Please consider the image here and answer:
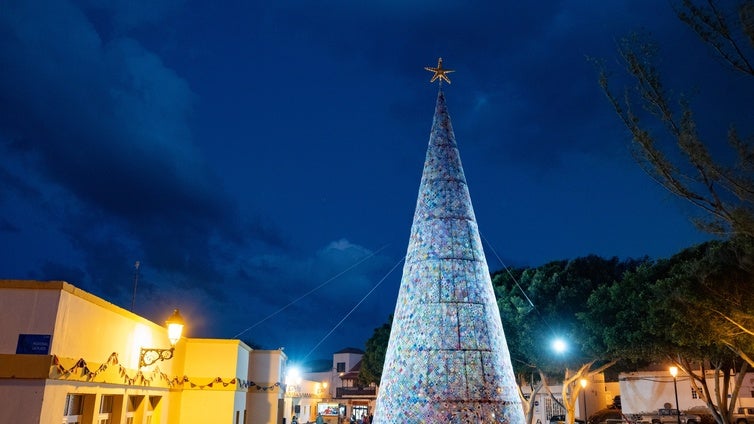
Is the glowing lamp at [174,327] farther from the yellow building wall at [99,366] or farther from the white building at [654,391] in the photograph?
the white building at [654,391]

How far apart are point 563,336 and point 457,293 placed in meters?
14.4

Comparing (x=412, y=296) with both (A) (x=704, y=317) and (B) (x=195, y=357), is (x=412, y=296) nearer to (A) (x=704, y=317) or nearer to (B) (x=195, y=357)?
(B) (x=195, y=357)

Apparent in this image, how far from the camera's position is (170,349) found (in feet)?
32.7

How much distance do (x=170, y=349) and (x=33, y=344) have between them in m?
3.29

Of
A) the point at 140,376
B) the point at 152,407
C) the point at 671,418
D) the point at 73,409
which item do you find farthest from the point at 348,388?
the point at 73,409

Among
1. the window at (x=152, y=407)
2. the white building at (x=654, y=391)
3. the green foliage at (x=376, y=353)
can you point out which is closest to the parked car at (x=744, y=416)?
the white building at (x=654, y=391)

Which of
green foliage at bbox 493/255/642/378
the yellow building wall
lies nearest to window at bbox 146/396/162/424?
the yellow building wall

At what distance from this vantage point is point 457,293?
1156cm

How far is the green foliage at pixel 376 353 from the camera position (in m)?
39.3

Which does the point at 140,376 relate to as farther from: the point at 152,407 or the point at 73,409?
the point at 152,407

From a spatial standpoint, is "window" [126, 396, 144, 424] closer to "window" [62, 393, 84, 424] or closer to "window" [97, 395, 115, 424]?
"window" [97, 395, 115, 424]

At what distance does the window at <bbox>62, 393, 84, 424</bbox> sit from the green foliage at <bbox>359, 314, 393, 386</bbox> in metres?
30.7

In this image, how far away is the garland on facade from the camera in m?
7.27

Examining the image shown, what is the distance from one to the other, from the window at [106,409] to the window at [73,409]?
71 cm
